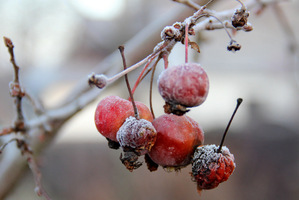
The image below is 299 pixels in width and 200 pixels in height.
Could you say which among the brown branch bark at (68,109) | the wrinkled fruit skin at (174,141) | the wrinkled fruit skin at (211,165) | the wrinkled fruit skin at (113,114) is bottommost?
the wrinkled fruit skin at (211,165)

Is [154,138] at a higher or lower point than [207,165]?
higher

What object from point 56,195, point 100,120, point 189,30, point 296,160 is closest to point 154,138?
point 100,120

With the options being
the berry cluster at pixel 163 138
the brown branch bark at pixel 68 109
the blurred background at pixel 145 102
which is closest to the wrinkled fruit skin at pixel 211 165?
the berry cluster at pixel 163 138

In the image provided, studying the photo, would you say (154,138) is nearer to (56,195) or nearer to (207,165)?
(207,165)

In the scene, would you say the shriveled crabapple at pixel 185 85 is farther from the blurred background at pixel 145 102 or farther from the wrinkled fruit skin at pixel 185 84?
the blurred background at pixel 145 102

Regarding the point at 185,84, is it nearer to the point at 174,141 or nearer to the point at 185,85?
the point at 185,85

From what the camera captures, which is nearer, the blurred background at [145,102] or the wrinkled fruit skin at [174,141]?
the wrinkled fruit skin at [174,141]

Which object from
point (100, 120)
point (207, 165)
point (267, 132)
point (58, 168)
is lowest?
point (207, 165)
